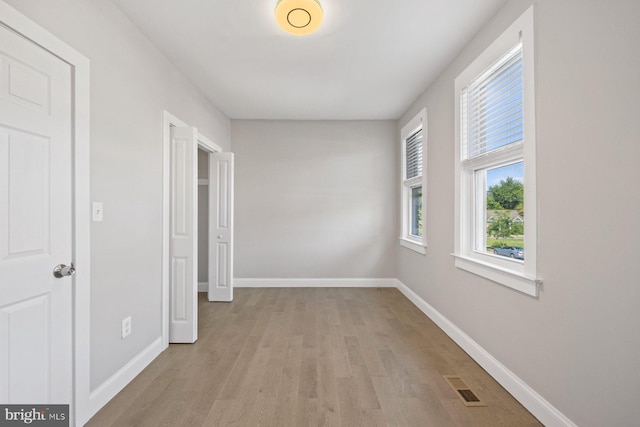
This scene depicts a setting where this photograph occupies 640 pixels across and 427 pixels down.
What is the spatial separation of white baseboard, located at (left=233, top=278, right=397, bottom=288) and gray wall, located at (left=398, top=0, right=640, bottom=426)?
2.84m

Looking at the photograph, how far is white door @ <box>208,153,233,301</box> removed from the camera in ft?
13.9

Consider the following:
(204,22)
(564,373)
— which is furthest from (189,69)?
(564,373)

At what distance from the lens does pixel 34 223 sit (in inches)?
60.2

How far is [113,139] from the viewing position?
2.10m

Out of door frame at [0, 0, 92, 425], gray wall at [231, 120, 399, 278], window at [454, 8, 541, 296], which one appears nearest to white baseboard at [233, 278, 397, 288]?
gray wall at [231, 120, 399, 278]

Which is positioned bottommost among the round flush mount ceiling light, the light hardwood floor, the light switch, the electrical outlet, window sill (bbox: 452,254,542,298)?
the light hardwood floor

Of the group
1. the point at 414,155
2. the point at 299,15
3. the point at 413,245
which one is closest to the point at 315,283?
the point at 413,245

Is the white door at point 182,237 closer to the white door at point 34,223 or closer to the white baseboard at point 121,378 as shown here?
the white baseboard at point 121,378

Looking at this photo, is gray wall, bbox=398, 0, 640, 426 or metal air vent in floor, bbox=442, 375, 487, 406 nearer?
gray wall, bbox=398, 0, 640, 426

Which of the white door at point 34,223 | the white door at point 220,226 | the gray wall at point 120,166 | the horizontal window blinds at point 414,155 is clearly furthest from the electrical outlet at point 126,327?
the horizontal window blinds at point 414,155

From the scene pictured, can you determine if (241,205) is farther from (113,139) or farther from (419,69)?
(419,69)

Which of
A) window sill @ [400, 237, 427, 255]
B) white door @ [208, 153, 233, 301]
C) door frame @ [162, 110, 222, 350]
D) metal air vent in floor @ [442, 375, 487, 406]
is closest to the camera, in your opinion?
metal air vent in floor @ [442, 375, 487, 406]

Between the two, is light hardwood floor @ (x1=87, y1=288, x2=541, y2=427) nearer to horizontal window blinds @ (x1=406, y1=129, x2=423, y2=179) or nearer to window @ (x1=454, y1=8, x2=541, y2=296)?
window @ (x1=454, y1=8, x2=541, y2=296)

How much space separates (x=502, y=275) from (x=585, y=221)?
742mm
